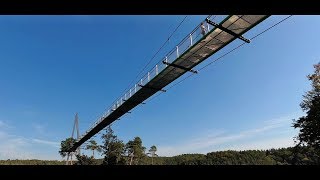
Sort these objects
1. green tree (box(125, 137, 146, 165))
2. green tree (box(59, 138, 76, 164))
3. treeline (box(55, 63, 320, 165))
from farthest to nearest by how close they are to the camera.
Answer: green tree (box(125, 137, 146, 165)) → green tree (box(59, 138, 76, 164)) → treeline (box(55, 63, 320, 165))

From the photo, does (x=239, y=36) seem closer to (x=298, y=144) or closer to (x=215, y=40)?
(x=215, y=40)

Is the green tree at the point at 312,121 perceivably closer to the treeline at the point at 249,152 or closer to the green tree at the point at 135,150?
the treeline at the point at 249,152

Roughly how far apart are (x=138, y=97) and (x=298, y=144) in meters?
16.9

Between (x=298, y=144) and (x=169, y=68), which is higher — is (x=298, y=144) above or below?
below

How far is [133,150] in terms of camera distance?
9431 centimetres

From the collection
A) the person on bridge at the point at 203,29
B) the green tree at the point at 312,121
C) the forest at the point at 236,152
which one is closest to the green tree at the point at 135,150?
the forest at the point at 236,152

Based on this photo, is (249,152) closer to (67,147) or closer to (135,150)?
(135,150)

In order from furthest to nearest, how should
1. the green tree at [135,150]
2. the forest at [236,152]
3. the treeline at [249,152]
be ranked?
the green tree at [135,150] < the treeline at [249,152] < the forest at [236,152]

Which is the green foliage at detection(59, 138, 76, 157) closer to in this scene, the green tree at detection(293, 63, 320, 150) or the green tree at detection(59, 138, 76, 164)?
the green tree at detection(59, 138, 76, 164)

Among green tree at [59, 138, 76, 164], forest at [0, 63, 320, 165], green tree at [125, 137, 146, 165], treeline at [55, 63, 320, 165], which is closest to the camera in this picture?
forest at [0, 63, 320, 165]

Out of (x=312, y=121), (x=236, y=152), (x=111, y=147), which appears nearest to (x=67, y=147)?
(x=111, y=147)

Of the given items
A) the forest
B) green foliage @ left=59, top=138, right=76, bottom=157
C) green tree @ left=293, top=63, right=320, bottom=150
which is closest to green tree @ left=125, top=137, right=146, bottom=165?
the forest
